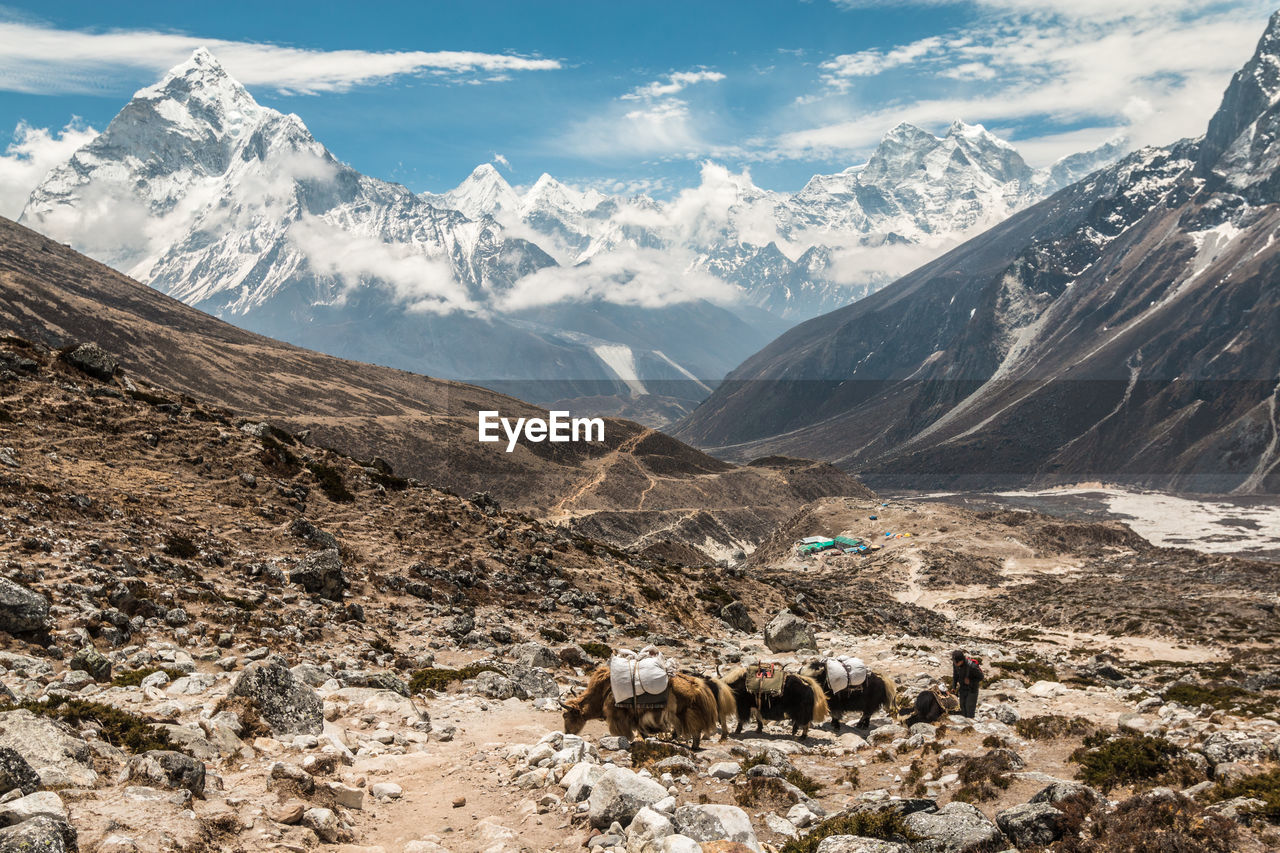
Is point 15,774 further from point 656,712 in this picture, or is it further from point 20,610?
point 656,712

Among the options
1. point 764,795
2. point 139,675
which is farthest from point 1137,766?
point 139,675

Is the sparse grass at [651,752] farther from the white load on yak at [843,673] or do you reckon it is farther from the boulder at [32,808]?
the boulder at [32,808]

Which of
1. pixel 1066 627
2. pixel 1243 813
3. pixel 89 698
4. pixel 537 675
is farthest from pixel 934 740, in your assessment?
pixel 1066 627

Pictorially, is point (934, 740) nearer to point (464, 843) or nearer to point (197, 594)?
point (464, 843)

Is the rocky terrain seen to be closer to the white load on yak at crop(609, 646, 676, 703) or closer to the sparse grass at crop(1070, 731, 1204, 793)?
the sparse grass at crop(1070, 731, 1204, 793)

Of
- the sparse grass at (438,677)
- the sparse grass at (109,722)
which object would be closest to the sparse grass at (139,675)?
the sparse grass at (109,722)

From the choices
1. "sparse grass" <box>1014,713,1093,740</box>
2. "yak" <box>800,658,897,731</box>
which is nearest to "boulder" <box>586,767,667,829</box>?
"yak" <box>800,658,897,731</box>
